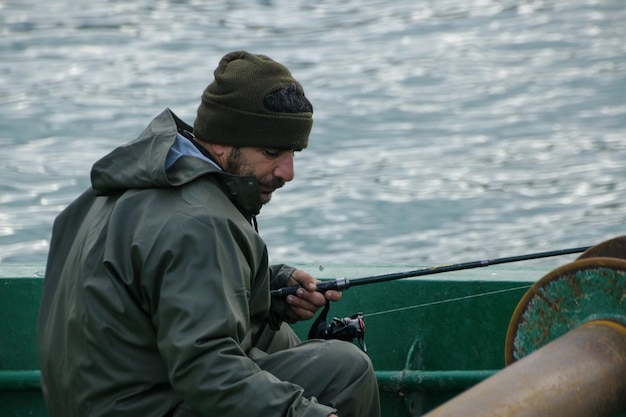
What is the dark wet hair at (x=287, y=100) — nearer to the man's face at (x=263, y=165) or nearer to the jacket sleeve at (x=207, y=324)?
the man's face at (x=263, y=165)

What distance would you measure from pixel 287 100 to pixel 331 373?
755 millimetres

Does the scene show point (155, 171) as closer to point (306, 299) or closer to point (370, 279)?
point (306, 299)

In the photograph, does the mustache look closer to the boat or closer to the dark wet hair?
the dark wet hair

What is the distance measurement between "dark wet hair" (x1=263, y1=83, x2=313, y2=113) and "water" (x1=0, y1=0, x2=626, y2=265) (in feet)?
21.3

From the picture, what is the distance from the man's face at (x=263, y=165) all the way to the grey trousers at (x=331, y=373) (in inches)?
17.2

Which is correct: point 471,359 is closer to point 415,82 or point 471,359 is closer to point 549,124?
point 549,124

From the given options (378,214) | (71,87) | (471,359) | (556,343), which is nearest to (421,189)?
(378,214)

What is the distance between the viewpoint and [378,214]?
10859 millimetres

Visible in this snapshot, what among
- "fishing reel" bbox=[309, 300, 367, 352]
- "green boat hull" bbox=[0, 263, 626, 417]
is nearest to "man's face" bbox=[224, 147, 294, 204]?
"fishing reel" bbox=[309, 300, 367, 352]

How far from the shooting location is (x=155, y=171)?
9.41 feet

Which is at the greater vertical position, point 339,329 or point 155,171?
point 155,171

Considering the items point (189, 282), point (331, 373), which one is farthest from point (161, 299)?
point (331, 373)

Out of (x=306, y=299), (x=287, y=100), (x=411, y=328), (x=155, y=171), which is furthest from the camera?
(x=411, y=328)

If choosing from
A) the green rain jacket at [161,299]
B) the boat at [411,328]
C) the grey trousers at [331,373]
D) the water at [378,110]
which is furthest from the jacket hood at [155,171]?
the water at [378,110]
